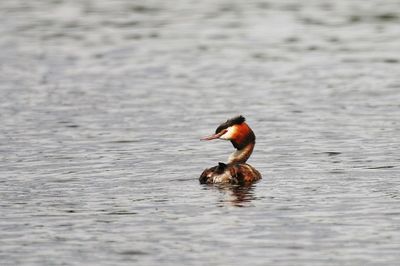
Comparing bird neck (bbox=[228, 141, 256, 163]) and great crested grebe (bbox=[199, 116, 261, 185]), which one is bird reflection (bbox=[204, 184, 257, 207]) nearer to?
great crested grebe (bbox=[199, 116, 261, 185])

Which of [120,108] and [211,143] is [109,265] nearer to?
[211,143]

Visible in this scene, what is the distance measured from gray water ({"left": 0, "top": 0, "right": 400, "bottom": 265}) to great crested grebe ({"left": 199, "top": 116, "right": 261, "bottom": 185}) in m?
0.29

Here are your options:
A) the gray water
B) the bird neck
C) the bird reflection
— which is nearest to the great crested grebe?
the bird neck

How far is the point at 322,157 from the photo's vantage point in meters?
24.0

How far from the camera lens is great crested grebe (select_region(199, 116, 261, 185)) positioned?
850 inches

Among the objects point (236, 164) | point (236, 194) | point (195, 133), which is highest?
point (236, 164)

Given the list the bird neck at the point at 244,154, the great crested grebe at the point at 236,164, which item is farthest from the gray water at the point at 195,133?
the bird neck at the point at 244,154

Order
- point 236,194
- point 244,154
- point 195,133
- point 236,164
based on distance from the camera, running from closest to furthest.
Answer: point 236,194 → point 236,164 → point 244,154 → point 195,133

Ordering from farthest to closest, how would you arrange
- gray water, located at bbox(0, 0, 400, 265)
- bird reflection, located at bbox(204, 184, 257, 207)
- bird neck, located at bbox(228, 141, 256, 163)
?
bird neck, located at bbox(228, 141, 256, 163) < bird reflection, located at bbox(204, 184, 257, 207) < gray water, located at bbox(0, 0, 400, 265)

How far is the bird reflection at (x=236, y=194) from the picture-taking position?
787 inches

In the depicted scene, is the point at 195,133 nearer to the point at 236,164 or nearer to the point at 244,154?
the point at 244,154

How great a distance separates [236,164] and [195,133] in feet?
16.7

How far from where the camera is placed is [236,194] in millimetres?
20781

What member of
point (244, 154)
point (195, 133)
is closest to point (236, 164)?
point (244, 154)
